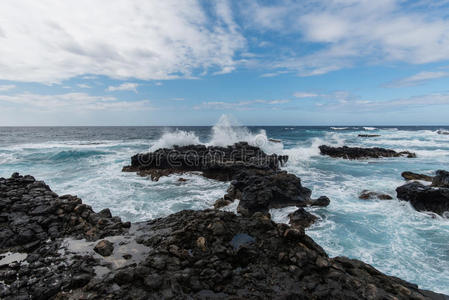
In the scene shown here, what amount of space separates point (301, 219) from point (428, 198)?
5689 millimetres

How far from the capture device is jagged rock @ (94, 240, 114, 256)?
4.50 m

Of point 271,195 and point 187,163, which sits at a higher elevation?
point 187,163

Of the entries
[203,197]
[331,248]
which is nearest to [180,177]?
[203,197]

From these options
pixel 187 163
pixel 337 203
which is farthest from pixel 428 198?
pixel 187 163

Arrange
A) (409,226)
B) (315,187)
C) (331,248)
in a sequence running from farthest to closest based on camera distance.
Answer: (315,187) → (409,226) → (331,248)

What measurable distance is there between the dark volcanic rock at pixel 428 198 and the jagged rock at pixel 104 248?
11221mm

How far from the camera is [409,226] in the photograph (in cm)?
800

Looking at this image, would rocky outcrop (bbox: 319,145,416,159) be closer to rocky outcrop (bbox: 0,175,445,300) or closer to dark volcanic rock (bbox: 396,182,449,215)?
dark volcanic rock (bbox: 396,182,449,215)

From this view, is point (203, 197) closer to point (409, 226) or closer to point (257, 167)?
point (257, 167)

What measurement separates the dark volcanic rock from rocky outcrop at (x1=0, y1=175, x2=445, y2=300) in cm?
690

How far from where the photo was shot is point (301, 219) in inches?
322

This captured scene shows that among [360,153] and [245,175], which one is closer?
[245,175]

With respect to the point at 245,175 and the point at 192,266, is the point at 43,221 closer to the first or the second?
the point at 192,266

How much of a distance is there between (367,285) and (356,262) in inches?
30.7
